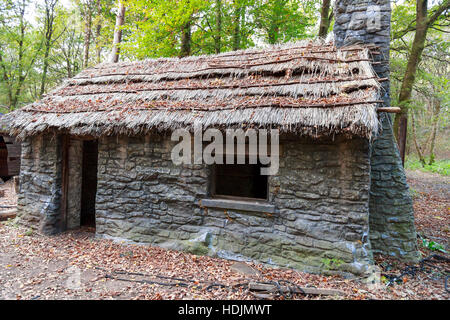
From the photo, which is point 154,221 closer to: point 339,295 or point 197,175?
point 197,175

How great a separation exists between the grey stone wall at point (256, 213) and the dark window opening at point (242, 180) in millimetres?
2548

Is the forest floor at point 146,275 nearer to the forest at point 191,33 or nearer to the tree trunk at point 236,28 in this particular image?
the forest at point 191,33

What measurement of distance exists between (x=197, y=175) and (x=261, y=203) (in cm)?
124

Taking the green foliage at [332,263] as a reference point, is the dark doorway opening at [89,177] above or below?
above

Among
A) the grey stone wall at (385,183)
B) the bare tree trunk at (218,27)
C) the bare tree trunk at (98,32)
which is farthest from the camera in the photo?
the bare tree trunk at (98,32)

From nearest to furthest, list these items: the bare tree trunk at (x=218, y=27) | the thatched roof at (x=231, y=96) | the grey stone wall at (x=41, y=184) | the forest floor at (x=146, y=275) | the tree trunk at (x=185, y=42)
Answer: the forest floor at (x=146, y=275) → the thatched roof at (x=231, y=96) → the grey stone wall at (x=41, y=184) → the tree trunk at (x=185, y=42) → the bare tree trunk at (x=218, y=27)

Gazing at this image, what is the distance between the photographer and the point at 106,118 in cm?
468

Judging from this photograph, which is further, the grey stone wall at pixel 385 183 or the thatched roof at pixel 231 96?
the grey stone wall at pixel 385 183

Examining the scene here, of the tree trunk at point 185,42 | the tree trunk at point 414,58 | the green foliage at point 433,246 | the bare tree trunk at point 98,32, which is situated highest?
the bare tree trunk at point 98,32

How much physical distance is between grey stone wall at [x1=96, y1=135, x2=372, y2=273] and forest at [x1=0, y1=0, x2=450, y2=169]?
2.80 metres

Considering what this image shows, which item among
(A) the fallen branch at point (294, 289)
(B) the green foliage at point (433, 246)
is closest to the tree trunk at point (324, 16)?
(B) the green foliage at point (433, 246)

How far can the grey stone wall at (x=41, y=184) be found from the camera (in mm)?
5289

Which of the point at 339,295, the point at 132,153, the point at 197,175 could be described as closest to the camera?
the point at 339,295

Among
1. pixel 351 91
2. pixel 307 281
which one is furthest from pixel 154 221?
pixel 351 91
